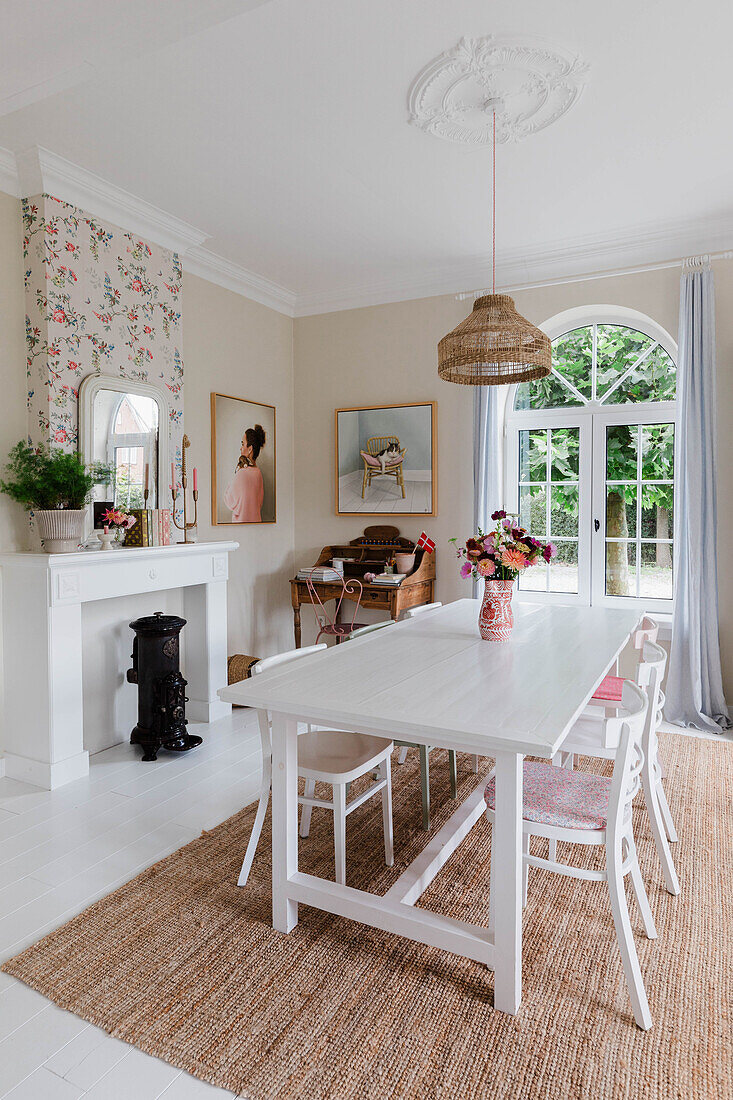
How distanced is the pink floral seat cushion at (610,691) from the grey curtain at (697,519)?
3.71 ft

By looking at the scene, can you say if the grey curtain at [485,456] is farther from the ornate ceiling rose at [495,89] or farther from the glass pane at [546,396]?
the ornate ceiling rose at [495,89]

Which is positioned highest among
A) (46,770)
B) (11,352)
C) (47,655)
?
(11,352)

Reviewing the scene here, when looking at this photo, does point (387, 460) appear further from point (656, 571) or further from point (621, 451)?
point (656, 571)

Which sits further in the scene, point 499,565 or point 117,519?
point 117,519

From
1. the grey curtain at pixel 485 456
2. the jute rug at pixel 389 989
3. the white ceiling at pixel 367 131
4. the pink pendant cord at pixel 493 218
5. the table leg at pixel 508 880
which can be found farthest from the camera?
the grey curtain at pixel 485 456

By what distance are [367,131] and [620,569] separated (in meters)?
2.93

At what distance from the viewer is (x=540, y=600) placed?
15.1 feet

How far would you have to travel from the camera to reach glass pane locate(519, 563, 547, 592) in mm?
4590

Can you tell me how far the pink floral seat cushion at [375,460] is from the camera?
15.6 ft

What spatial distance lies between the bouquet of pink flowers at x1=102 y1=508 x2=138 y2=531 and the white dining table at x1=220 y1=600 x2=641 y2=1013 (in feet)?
5.14

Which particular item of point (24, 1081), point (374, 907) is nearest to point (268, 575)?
point (374, 907)

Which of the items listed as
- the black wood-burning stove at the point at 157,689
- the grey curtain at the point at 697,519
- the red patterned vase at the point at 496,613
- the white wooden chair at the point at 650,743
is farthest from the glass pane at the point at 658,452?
the black wood-burning stove at the point at 157,689

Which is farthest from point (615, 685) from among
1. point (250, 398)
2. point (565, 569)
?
point (250, 398)

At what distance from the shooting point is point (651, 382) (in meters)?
4.21
